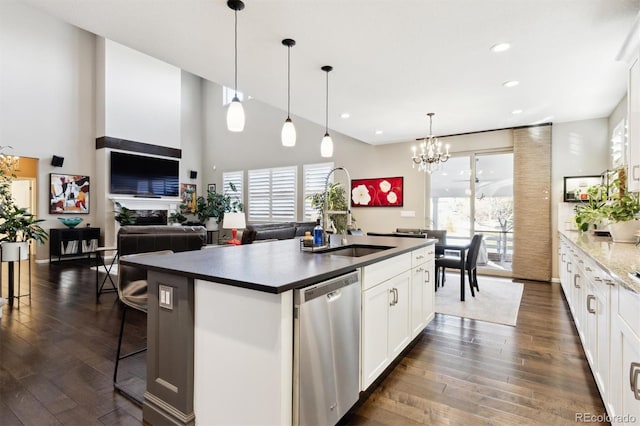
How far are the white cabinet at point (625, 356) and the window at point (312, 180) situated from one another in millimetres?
6509

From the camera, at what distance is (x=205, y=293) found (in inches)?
64.9

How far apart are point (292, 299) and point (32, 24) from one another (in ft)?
31.5

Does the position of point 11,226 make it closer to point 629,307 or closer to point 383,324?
point 383,324

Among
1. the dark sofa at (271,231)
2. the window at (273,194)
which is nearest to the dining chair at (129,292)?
the dark sofa at (271,231)

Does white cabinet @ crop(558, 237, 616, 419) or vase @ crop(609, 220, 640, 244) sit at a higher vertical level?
vase @ crop(609, 220, 640, 244)

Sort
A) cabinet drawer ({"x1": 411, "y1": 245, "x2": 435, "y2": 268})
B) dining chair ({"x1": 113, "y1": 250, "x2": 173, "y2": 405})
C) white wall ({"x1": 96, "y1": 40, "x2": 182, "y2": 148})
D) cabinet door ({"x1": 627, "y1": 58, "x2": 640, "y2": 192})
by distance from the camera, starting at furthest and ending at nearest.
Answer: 1. white wall ({"x1": 96, "y1": 40, "x2": 182, "y2": 148})
2. cabinet drawer ({"x1": 411, "y1": 245, "x2": 435, "y2": 268})
3. cabinet door ({"x1": 627, "y1": 58, "x2": 640, "y2": 192})
4. dining chair ({"x1": 113, "y1": 250, "x2": 173, "y2": 405})

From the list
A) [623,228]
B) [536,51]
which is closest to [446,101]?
[536,51]

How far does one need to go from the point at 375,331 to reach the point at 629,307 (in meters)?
1.26

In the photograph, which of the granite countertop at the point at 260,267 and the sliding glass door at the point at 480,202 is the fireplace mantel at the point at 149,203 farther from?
the granite countertop at the point at 260,267

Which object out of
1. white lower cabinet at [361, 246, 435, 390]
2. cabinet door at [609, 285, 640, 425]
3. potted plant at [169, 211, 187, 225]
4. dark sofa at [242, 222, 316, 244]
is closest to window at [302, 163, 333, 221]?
dark sofa at [242, 222, 316, 244]

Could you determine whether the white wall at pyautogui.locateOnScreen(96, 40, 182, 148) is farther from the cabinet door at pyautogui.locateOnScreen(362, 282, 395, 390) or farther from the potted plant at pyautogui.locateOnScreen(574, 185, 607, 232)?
the potted plant at pyautogui.locateOnScreen(574, 185, 607, 232)

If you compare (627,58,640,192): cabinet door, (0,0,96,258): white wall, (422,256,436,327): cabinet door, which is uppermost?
(0,0,96,258): white wall

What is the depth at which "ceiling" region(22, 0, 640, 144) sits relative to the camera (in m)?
2.37

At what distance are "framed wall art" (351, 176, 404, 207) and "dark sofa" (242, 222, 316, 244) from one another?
1.51 m
